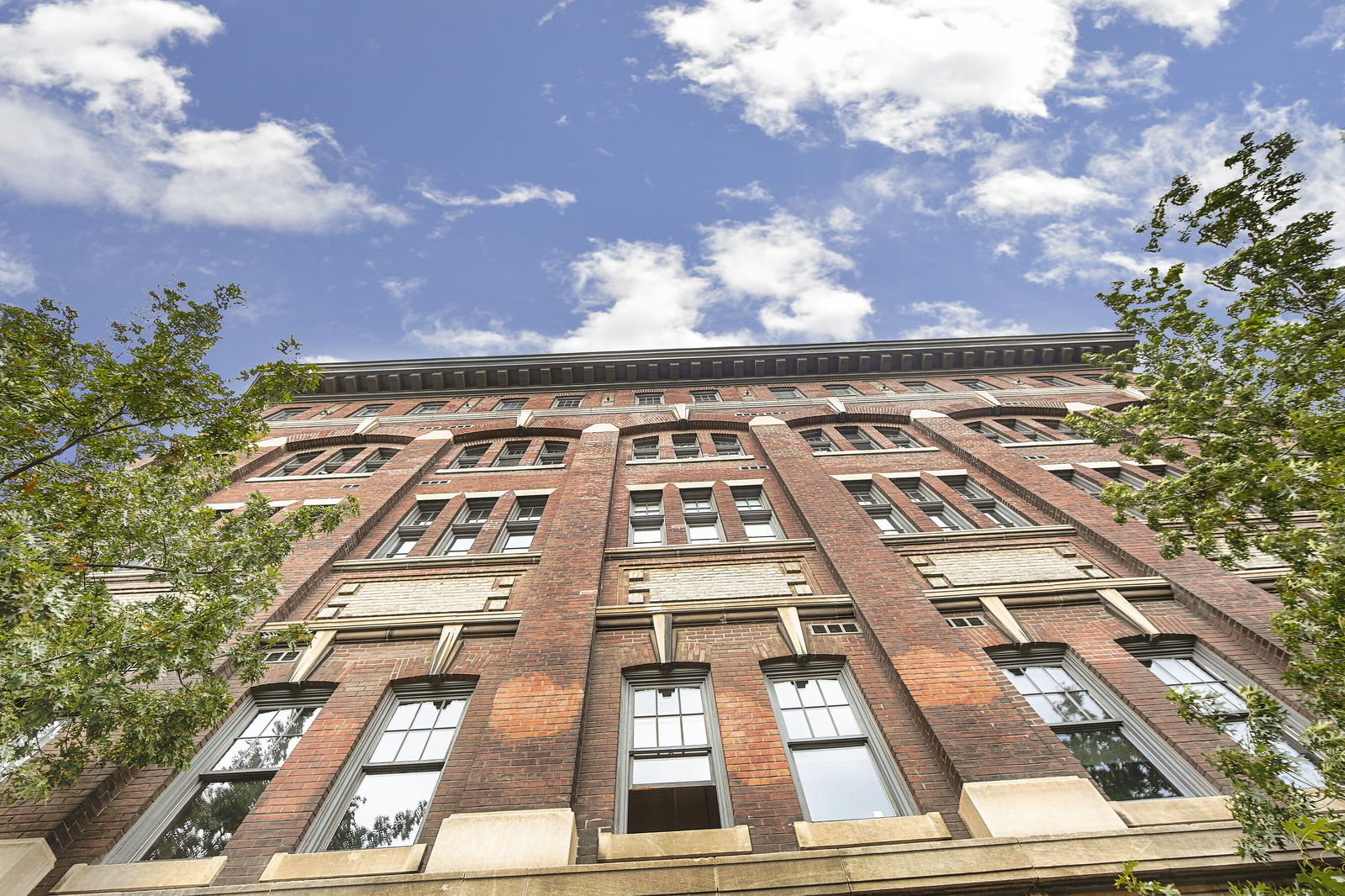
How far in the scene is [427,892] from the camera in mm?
5152

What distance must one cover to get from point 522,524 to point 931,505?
8.97 m

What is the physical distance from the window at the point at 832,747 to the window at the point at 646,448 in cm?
866

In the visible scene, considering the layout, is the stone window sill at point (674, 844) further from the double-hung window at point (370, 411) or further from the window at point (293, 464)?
the double-hung window at point (370, 411)

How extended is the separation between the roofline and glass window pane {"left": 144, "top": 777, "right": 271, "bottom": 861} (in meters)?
15.3

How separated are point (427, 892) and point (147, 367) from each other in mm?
6391

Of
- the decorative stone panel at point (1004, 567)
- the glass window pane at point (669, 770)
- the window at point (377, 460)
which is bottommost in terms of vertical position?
the glass window pane at point (669, 770)

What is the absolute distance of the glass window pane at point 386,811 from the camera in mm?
6469

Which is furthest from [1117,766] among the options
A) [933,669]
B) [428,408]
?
[428,408]

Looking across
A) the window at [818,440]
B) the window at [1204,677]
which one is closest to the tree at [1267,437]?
the window at [1204,677]

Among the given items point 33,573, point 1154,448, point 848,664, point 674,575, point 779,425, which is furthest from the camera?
point 779,425

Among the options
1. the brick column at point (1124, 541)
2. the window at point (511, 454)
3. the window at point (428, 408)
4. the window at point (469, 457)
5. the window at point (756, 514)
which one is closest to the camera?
the brick column at point (1124, 541)

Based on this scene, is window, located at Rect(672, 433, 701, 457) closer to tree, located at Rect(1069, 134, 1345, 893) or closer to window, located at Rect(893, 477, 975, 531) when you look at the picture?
window, located at Rect(893, 477, 975, 531)

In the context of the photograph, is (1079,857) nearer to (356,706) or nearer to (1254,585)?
(1254,585)

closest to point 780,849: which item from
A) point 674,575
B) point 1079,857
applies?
point 1079,857
